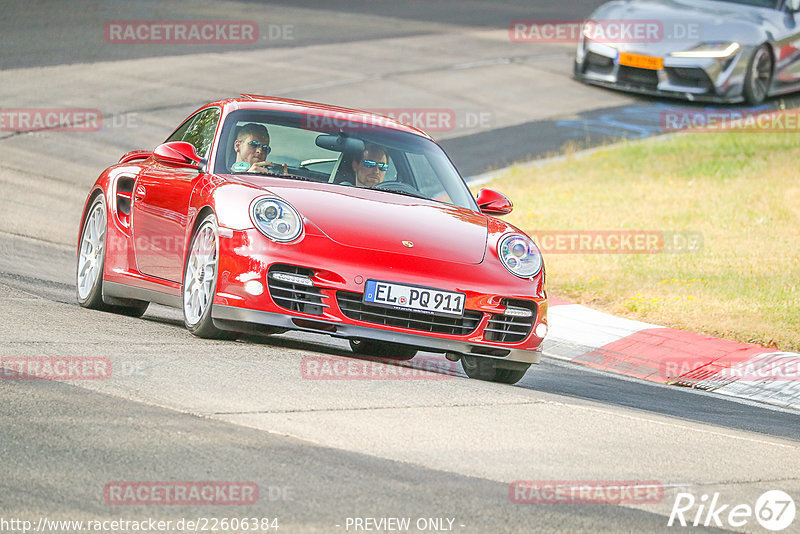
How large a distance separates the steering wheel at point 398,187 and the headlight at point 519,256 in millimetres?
861

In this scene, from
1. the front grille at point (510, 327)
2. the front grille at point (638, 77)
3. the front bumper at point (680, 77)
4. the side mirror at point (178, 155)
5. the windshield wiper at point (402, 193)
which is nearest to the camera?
the front grille at point (510, 327)

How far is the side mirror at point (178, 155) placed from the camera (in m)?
7.91

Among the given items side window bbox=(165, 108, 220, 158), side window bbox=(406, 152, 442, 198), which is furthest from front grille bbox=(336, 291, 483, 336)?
side window bbox=(165, 108, 220, 158)

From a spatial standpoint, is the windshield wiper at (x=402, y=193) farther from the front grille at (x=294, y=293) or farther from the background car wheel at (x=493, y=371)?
the front grille at (x=294, y=293)

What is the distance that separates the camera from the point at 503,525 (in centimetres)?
458

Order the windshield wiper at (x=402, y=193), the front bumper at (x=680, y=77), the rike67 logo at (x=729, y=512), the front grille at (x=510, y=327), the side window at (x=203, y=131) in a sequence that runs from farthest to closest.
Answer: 1. the front bumper at (x=680, y=77)
2. the side window at (x=203, y=131)
3. the windshield wiper at (x=402, y=193)
4. the front grille at (x=510, y=327)
5. the rike67 logo at (x=729, y=512)

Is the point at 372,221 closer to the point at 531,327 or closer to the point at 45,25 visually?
the point at 531,327

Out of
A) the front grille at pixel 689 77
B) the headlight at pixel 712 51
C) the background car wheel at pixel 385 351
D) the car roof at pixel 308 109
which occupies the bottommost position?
the front grille at pixel 689 77

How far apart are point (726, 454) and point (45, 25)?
63.1 ft

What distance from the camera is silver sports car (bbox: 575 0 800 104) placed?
19.8 meters

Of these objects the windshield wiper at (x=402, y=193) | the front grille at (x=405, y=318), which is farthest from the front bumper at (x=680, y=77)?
the front grille at (x=405, y=318)

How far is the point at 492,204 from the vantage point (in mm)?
8312

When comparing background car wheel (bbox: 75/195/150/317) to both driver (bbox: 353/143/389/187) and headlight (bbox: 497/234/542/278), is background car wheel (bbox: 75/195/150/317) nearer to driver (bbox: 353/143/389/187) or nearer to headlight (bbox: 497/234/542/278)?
driver (bbox: 353/143/389/187)

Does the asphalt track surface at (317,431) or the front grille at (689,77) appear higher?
the asphalt track surface at (317,431)
